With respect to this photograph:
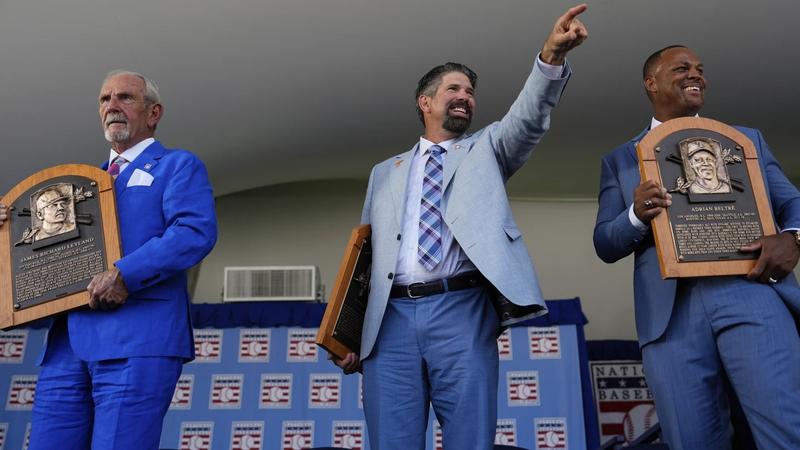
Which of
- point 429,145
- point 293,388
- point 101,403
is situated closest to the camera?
point 101,403

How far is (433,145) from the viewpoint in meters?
2.45

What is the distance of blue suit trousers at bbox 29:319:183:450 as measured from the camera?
1.99m

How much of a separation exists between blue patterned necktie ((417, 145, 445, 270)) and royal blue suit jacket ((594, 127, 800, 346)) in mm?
472

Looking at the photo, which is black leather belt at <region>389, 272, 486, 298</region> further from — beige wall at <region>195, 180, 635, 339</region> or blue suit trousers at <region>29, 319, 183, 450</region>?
beige wall at <region>195, 180, 635, 339</region>

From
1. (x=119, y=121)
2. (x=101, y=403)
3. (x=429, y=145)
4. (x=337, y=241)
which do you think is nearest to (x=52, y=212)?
(x=119, y=121)

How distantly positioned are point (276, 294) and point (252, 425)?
0.94m

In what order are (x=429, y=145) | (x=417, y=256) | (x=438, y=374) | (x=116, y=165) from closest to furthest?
1. (x=438, y=374)
2. (x=417, y=256)
3. (x=116, y=165)
4. (x=429, y=145)

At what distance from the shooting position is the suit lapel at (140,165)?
229 centimetres

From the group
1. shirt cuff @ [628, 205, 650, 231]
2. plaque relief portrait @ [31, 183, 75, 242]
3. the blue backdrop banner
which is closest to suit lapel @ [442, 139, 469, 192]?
shirt cuff @ [628, 205, 650, 231]

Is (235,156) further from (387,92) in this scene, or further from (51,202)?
(51,202)

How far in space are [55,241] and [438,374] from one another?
3.65 ft

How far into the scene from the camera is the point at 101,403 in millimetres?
2021

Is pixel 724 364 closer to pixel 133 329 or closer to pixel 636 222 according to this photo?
pixel 636 222

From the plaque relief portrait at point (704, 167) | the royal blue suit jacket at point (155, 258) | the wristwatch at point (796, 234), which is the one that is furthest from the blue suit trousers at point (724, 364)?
the royal blue suit jacket at point (155, 258)
